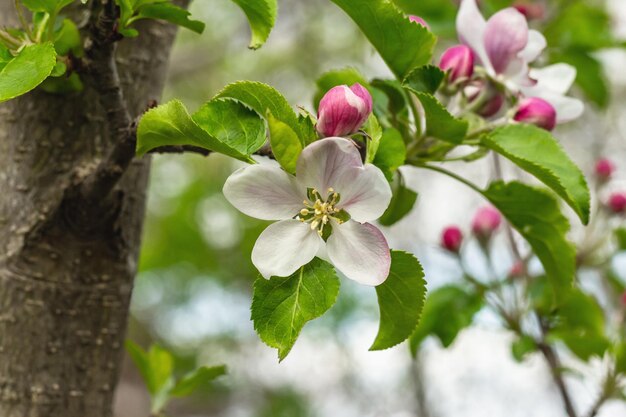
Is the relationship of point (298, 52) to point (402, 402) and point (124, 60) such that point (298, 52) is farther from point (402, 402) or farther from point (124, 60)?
point (124, 60)

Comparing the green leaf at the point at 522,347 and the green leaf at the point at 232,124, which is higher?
the green leaf at the point at 232,124

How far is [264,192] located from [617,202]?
1.08 meters

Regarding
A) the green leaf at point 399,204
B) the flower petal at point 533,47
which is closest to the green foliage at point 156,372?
the green leaf at point 399,204

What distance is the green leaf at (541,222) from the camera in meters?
0.68

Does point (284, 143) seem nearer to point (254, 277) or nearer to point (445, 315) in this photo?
point (445, 315)

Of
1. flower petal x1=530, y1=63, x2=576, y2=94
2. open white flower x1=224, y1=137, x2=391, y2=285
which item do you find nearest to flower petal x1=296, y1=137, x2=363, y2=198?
open white flower x1=224, y1=137, x2=391, y2=285

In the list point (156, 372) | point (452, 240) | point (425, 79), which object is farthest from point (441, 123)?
point (452, 240)

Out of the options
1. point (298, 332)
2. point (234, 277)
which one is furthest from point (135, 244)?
point (234, 277)

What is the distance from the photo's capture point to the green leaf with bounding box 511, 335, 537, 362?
112 centimetres

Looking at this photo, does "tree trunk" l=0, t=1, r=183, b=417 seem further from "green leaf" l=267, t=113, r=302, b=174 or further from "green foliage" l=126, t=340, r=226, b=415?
"green leaf" l=267, t=113, r=302, b=174

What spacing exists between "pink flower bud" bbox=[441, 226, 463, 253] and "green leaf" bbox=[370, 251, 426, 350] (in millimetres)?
684

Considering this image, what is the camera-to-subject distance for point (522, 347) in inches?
44.3

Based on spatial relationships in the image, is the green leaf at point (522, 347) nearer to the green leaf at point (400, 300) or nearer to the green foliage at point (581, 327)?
the green foliage at point (581, 327)

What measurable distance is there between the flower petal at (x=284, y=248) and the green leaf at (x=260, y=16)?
0.51 ft
